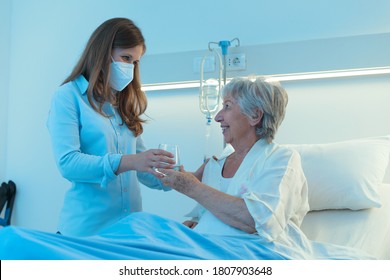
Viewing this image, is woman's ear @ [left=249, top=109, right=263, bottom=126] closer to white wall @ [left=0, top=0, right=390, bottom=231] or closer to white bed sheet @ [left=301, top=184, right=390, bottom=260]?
white bed sheet @ [left=301, top=184, right=390, bottom=260]

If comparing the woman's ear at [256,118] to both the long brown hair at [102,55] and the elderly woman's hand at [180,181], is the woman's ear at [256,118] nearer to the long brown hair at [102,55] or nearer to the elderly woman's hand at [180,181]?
the elderly woman's hand at [180,181]

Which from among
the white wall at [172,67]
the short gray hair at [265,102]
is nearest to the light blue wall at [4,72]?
the white wall at [172,67]

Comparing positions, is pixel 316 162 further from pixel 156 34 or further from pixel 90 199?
pixel 156 34

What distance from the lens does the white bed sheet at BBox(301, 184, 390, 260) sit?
Answer: 2070mm

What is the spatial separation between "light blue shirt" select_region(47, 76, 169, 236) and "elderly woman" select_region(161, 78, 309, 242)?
12.4 inches

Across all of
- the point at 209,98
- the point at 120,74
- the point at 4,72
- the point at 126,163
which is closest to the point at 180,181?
the point at 126,163

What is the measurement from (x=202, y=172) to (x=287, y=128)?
74cm

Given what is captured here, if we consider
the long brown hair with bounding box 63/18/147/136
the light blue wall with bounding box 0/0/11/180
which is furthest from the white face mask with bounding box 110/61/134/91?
the light blue wall with bounding box 0/0/11/180

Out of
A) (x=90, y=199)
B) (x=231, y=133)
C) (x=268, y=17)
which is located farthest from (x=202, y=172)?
(x=268, y=17)

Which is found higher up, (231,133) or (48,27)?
(48,27)

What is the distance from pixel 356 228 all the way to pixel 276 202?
20.5 inches

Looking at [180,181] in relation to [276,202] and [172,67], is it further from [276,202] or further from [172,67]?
[172,67]

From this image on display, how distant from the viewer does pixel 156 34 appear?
3.20m

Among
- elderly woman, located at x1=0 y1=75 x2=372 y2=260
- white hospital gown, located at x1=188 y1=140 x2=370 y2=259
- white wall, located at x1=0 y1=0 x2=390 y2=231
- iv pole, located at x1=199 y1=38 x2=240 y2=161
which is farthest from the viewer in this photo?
iv pole, located at x1=199 y1=38 x2=240 y2=161
